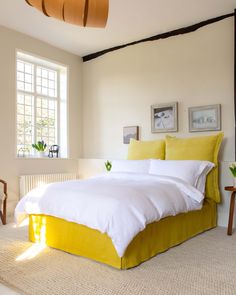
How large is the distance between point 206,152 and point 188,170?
1.43ft

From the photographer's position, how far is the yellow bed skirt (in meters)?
2.45

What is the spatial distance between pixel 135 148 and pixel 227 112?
138cm

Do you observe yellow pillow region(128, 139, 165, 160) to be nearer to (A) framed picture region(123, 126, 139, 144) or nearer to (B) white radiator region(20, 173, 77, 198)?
(A) framed picture region(123, 126, 139, 144)

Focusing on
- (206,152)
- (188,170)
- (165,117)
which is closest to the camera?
(188,170)

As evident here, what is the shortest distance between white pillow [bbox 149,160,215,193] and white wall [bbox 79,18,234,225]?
1.24 ft

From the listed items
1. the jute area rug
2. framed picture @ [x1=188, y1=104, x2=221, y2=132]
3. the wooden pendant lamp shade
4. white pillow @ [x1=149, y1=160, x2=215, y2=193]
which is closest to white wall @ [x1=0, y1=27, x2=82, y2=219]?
the jute area rug

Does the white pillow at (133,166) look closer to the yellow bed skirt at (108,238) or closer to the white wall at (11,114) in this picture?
the yellow bed skirt at (108,238)

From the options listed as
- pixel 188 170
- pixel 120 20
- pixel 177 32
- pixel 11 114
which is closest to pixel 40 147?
pixel 11 114

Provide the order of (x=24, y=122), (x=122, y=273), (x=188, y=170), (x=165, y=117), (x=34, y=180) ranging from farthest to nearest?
1. (x=24, y=122)
2. (x=34, y=180)
3. (x=165, y=117)
4. (x=188, y=170)
5. (x=122, y=273)

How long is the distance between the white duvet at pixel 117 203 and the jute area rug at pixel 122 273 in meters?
0.26

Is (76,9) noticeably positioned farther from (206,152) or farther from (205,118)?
(205,118)

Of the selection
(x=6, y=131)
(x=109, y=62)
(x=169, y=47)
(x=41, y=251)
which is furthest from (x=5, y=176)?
(x=169, y=47)

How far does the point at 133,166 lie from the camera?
13.0ft

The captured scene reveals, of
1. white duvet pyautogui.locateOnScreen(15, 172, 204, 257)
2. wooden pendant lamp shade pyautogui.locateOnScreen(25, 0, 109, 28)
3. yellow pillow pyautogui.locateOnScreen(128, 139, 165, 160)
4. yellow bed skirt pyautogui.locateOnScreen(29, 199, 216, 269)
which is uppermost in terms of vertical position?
wooden pendant lamp shade pyautogui.locateOnScreen(25, 0, 109, 28)
